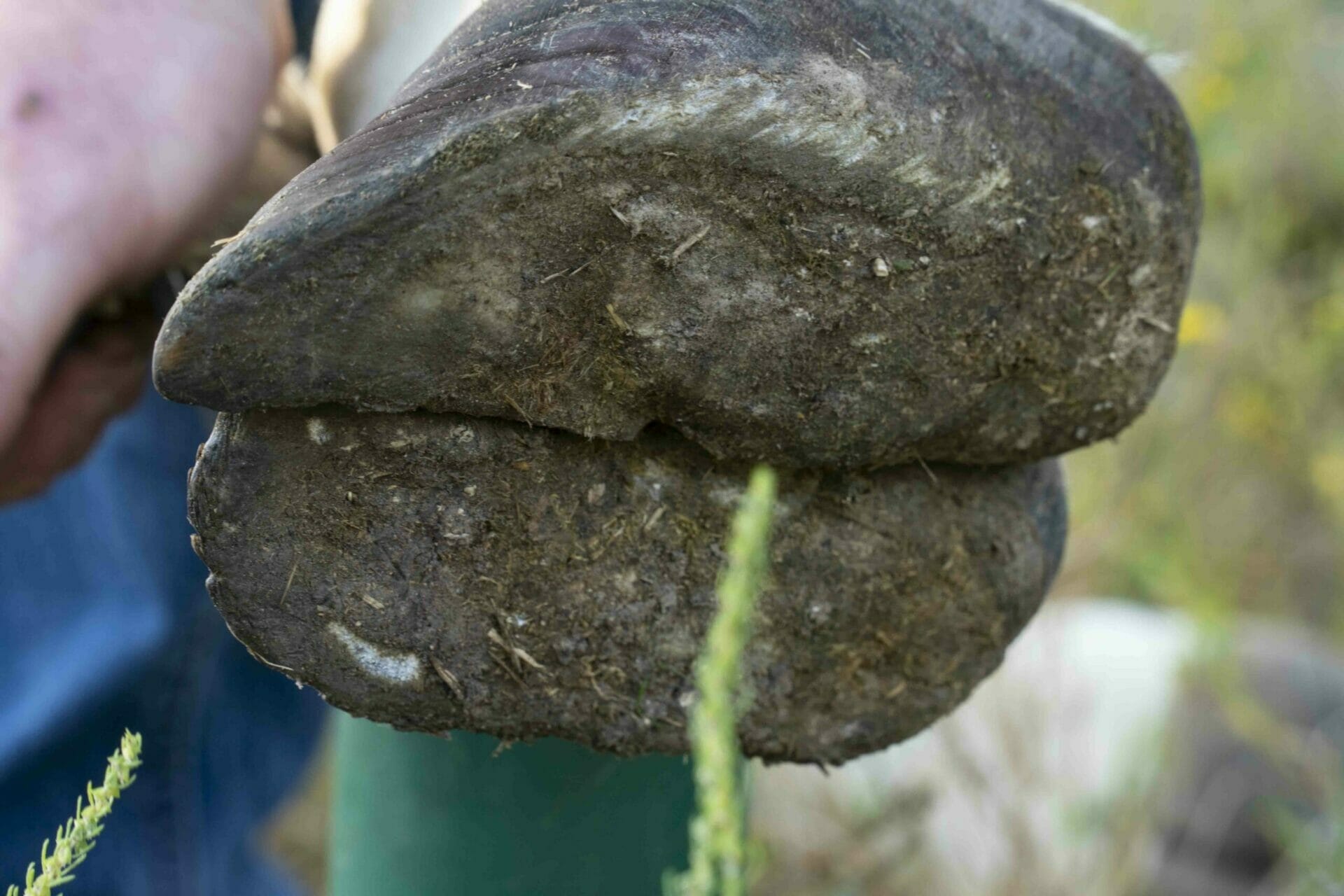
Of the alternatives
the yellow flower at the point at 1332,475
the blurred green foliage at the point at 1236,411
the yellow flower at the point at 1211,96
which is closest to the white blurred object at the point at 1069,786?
the blurred green foliage at the point at 1236,411

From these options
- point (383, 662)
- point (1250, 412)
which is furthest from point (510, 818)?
point (1250, 412)

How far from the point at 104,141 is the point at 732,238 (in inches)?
19.5

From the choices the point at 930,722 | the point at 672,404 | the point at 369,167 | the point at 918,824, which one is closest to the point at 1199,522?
the point at 918,824

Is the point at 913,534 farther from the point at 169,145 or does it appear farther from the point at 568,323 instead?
the point at 169,145

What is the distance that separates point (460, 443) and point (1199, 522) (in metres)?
2.72

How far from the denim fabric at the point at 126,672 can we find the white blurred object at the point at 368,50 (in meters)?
0.72

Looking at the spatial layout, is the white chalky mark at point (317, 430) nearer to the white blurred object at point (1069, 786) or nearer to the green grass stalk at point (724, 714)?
the green grass stalk at point (724, 714)

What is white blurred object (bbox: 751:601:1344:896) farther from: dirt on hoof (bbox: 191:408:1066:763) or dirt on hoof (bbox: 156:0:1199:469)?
dirt on hoof (bbox: 156:0:1199:469)

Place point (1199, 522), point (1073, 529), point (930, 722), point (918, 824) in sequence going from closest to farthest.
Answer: point (930, 722), point (918, 824), point (1073, 529), point (1199, 522)

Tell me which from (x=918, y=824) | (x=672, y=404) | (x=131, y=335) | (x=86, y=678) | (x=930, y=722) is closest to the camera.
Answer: (x=672, y=404)

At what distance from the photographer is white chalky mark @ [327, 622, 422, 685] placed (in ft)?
2.14

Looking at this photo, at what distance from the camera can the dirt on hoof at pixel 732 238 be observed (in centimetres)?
57

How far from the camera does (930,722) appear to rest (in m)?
0.80

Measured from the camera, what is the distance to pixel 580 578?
2.26 feet
